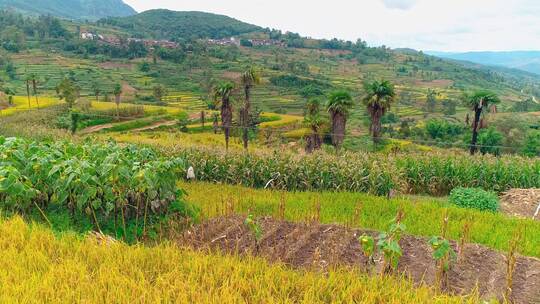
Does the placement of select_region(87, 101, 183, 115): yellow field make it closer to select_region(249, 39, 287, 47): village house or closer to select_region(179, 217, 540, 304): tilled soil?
select_region(179, 217, 540, 304): tilled soil

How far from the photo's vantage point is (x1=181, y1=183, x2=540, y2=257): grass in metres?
7.22

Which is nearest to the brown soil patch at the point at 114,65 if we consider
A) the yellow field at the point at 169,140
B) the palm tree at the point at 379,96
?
the yellow field at the point at 169,140

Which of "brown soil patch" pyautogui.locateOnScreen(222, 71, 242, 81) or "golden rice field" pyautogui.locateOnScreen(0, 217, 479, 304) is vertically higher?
"golden rice field" pyautogui.locateOnScreen(0, 217, 479, 304)

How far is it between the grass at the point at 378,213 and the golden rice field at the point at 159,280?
136 inches

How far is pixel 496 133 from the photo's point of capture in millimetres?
50656

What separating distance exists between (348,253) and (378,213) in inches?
134

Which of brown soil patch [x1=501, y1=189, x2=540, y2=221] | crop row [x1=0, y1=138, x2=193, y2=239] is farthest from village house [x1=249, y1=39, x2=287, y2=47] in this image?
crop row [x1=0, y1=138, x2=193, y2=239]

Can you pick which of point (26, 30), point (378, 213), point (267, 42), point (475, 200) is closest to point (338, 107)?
point (475, 200)

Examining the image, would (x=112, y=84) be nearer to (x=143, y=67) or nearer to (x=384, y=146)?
(x=143, y=67)

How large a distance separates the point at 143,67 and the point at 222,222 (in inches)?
3919

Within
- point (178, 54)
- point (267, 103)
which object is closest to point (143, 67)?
point (178, 54)

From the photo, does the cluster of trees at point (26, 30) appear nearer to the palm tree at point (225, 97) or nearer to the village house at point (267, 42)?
the village house at point (267, 42)

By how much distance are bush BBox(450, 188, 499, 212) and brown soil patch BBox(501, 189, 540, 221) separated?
552 mm

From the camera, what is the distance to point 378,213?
841cm
